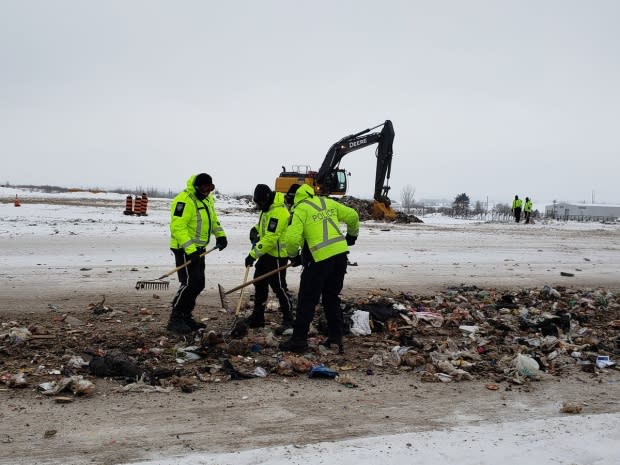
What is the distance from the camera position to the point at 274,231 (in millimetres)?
6664

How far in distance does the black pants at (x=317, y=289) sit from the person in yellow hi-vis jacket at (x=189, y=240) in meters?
1.37

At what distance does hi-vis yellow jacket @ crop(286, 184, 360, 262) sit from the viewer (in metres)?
5.90

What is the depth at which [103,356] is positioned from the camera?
516 centimetres

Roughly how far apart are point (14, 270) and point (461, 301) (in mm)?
8045

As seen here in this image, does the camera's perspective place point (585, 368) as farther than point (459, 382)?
Yes

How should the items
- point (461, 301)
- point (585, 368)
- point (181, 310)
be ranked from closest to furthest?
point (585, 368) → point (181, 310) → point (461, 301)

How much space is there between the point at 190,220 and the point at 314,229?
1600 mm

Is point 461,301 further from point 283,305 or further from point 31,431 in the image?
point 31,431

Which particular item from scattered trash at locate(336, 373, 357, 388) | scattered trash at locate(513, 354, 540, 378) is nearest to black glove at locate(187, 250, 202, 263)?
scattered trash at locate(336, 373, 357, 388)

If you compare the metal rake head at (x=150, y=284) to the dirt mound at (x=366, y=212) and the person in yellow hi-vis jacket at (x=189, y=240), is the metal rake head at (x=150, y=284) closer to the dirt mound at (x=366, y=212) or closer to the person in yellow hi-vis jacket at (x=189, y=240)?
the person in yellow hi-vis jacket at (x=189, y=240)

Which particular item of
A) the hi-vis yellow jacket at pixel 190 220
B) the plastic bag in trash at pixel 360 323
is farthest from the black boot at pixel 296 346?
the hi-vis yellow jacket at pixel 190 220

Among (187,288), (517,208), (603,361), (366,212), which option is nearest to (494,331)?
(603,361)

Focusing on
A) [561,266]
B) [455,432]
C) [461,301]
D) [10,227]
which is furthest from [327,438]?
[10,227]

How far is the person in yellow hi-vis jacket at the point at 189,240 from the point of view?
20.9 feet
